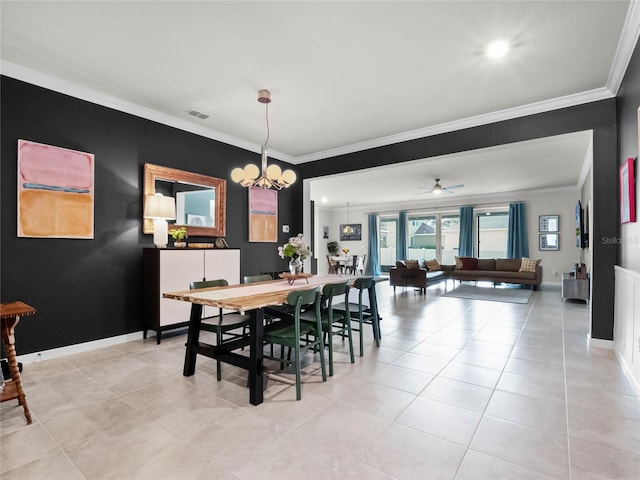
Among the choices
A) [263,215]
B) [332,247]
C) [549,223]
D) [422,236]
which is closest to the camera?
[263,215]

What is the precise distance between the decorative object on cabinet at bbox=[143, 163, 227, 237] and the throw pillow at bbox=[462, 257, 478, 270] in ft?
22.8

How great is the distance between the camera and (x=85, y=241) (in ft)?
11.4

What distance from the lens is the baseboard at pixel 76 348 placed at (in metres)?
3.09

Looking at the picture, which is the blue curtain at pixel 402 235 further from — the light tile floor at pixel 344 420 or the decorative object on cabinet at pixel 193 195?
the light tile floor at pixel 344 420

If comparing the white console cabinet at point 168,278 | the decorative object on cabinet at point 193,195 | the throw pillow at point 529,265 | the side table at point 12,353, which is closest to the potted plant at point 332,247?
the throw pillow at point 529,265

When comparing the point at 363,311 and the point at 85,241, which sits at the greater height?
the point at 85,241

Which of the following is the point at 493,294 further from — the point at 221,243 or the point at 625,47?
the point at 221,243

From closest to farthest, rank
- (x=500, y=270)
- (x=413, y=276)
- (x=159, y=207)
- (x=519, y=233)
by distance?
(x=159, y=207) → (x=413, y=276) → (x=500, y=270) → (x=519, y=233)

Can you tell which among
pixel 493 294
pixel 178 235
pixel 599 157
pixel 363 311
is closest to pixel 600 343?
pixel 599 157

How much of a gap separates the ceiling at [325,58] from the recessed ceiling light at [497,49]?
56mm

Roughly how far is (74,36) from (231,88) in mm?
1306

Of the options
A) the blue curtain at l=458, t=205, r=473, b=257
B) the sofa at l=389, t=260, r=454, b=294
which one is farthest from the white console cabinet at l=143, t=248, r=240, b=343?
the blue curtain at l=458, t=205, r=473, b=257

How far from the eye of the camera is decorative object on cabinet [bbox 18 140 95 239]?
3.05 meters

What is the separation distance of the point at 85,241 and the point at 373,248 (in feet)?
32.3
